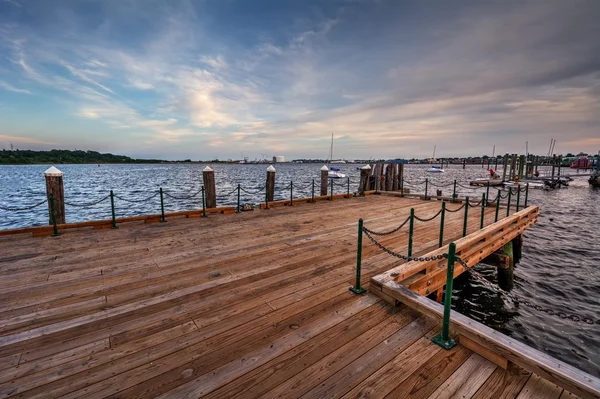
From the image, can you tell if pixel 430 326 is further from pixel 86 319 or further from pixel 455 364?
pixel 86 319

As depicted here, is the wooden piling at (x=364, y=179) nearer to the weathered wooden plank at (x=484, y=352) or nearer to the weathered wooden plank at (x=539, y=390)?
the weathered wooden plank at (x=484, y=352)

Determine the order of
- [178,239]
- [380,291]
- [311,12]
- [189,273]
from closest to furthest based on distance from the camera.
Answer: [380,291] < [189,273] < [178,239] < [311,12]

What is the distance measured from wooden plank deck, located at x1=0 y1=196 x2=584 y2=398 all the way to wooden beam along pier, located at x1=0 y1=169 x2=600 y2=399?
16 millimetres

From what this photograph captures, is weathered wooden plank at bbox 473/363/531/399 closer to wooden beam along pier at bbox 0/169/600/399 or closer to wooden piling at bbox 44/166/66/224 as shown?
wooden beam along pier at bbox 0/169/600/399

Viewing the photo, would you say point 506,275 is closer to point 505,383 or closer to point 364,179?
point 505,383

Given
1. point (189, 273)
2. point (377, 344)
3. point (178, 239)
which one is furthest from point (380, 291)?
point (178, 239)

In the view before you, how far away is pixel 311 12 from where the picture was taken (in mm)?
16484

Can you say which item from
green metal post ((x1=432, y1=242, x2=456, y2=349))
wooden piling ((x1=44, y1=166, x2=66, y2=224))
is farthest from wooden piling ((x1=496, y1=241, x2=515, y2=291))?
wooden piling ((x1=44, y1=166, x2=66, y2=224))

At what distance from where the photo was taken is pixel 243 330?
3.44 m

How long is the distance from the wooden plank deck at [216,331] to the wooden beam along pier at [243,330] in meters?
0.02

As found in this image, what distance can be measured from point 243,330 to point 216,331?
346mm

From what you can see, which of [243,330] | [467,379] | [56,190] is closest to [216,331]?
[243,330]

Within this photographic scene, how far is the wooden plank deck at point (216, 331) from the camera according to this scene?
8.45ft

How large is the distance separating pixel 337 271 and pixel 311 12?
17229mm
